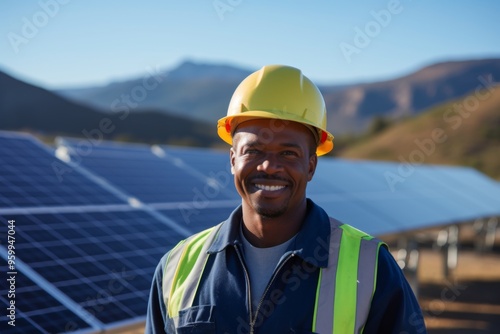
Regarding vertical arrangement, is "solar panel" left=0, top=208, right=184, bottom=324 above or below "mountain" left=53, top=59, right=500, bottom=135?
below

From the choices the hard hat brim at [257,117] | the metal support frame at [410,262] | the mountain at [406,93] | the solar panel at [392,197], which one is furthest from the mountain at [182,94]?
the hard hat brim at [257,117]

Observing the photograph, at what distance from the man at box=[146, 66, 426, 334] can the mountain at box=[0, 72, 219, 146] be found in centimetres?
7621

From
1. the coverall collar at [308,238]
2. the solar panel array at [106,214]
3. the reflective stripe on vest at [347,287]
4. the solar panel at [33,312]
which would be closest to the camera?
the reflective stripe on vest at [347,287]

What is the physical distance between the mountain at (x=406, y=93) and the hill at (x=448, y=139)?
71049 millimetres

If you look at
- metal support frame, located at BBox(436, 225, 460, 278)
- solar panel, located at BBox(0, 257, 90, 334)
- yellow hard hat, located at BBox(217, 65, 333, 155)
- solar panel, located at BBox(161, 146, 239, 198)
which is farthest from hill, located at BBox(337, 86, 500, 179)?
yellow hard hat, located at BBox(217, 65, 333, 155)

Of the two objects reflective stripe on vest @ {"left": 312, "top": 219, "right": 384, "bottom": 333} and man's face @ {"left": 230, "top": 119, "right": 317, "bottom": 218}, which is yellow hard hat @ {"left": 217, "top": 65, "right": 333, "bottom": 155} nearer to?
man's face @ {"left": 230, "top": 119, "right": 317, "bottom": 218}

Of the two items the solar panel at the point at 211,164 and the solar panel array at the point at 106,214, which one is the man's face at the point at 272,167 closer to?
the solar panel array at the point at 106,214

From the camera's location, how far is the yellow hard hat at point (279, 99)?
123 inches

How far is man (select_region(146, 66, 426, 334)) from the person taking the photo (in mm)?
2766

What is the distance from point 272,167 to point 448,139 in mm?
66771

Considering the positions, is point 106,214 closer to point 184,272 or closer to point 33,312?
point 33,312

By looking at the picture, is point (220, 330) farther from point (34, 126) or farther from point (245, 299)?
point (34, 126)

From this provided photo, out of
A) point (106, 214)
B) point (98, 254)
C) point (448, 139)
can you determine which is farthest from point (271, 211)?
point (448, 139)

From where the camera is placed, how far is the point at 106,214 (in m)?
7.68
